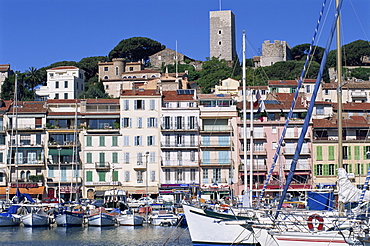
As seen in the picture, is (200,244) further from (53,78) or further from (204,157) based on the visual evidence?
(53,78)

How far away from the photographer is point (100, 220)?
179 feet

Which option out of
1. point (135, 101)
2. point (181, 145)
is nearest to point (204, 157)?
point (181, 145)

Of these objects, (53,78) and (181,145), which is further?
(53,78)

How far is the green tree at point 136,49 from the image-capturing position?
149000 millimetres

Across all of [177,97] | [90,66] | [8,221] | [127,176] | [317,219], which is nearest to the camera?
[317,219]

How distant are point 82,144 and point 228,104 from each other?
1614cm

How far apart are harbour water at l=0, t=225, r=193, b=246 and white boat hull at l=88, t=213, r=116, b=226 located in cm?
58

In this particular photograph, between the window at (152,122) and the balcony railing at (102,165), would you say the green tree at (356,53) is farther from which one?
the balcony railing at (102,165)

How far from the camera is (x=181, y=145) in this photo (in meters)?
73.4

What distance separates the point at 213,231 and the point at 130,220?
19.8 m

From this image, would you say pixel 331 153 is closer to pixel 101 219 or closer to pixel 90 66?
pixel 101 219

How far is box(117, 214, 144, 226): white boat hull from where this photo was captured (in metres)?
54.7

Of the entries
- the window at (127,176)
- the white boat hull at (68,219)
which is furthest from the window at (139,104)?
the white boat hull at (68,219)

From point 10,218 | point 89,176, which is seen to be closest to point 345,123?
point 89,176
